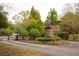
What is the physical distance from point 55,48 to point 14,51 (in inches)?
17.1

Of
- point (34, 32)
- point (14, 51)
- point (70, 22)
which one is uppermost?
point (70, 22)

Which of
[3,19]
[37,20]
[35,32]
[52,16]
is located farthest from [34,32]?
[3,19]

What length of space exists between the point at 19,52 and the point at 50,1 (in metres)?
0.63

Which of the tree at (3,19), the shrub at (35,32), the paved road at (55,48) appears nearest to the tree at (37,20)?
the shrub at (35,32)

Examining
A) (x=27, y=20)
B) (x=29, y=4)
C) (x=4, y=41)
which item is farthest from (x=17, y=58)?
(x=29, y=4)

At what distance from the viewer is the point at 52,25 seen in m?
2.47

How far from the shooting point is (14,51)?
8.05 feet

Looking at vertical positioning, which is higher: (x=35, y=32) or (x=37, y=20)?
(x=37, y=20)

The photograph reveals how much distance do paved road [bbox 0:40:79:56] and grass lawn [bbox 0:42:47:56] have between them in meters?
0.03

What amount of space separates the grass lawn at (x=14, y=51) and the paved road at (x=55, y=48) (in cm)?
3

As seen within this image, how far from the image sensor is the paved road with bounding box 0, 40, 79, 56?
95.3 inches

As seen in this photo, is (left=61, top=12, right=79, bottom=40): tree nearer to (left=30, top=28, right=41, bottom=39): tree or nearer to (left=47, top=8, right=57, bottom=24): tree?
(left=47, top=8, right=57, bottom=24): tree

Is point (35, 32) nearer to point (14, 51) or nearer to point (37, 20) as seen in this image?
point (37, 20)

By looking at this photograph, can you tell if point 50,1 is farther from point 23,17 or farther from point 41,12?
point 23,17
